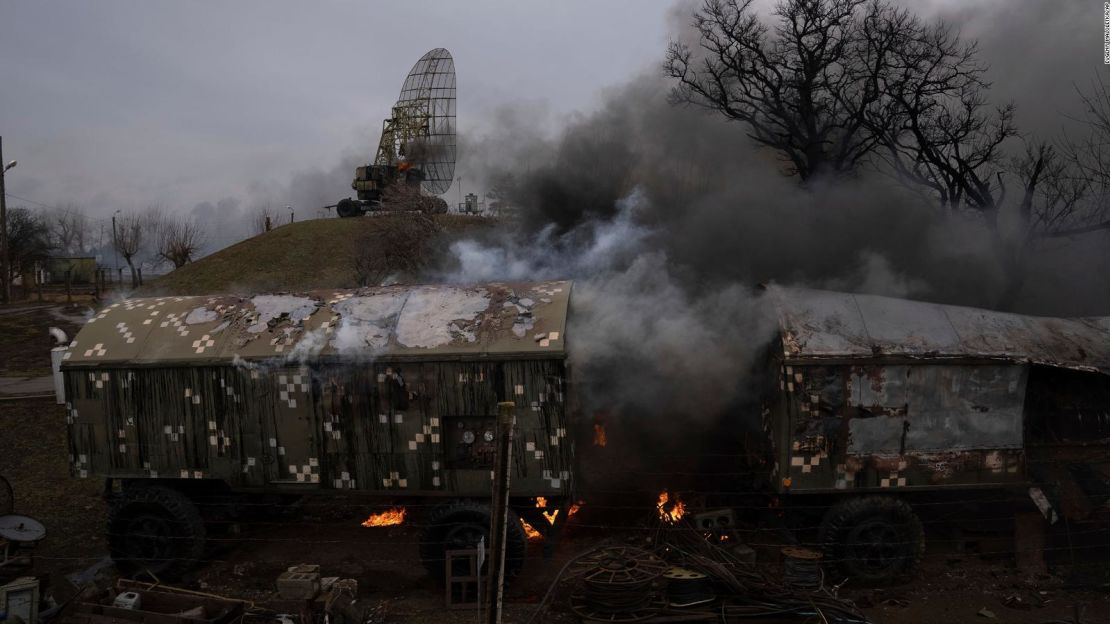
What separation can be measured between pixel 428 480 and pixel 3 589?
4270 mm

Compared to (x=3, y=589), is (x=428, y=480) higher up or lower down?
higher up

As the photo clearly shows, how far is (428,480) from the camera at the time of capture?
8.04 metres

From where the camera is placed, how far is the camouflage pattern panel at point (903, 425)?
25.7 feet

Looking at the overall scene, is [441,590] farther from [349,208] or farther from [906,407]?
[349,208]

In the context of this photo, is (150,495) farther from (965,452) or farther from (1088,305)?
(1088,305)

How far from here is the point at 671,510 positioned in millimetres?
8922

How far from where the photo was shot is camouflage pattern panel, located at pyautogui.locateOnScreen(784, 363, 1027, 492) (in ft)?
25.7

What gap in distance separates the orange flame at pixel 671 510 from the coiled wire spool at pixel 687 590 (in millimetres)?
1570

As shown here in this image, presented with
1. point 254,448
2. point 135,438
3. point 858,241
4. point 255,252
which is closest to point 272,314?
point 254,448

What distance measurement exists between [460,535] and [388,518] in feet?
8.65

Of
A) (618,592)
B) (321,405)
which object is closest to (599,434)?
(618,592)

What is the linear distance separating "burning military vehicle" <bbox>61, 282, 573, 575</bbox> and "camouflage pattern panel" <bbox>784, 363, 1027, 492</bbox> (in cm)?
293

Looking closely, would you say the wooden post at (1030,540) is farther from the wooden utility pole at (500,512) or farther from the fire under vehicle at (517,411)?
the wooden utility pole at (500,512)

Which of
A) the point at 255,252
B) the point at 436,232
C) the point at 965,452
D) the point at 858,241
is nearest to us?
the point at 965,452
